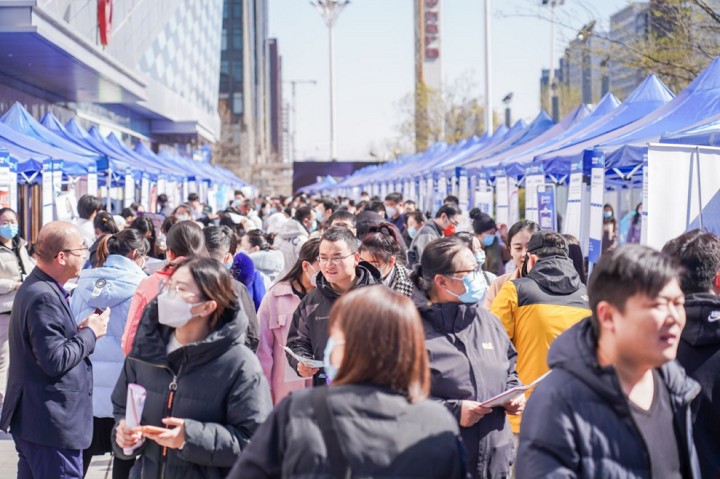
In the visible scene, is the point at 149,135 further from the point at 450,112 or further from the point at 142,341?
the point at 142,341

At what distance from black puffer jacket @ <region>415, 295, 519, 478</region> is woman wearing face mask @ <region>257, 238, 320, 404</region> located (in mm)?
1810

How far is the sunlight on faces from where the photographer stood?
2760 mm

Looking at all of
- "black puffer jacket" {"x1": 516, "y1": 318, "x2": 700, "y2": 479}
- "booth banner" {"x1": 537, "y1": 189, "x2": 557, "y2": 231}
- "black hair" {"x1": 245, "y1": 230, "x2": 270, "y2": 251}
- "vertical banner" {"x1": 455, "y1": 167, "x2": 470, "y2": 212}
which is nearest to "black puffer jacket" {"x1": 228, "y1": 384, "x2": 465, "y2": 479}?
"black puffer jacket" {"x1": 516, "y1": 318, "x2": 700, "y2": 479}

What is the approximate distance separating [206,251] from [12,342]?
1311mm

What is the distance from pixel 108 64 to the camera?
28641mm

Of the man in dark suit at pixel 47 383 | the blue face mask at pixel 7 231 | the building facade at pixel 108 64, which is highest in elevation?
the building facade at pixel 108 64

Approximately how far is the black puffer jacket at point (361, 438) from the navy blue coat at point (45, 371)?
2.54m

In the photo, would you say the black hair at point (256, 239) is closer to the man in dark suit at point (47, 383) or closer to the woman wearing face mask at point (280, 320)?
the woman wearing face mask at point (280, 320)

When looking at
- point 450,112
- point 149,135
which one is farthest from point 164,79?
point 450,112

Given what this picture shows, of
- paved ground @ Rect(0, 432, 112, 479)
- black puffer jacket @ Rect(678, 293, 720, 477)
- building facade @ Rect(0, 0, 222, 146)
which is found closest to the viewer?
black puffer jacket @ Rect(678, 293, 720, 477)

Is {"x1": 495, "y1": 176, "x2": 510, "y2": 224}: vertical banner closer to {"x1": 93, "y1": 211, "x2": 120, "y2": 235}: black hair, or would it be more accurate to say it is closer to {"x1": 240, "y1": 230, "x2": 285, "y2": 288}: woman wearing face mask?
{"x1": 240, "y1": 230, "x2": 285, "y2": 288}: woman wearing face mask

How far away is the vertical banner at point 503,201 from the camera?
1494 centimetres

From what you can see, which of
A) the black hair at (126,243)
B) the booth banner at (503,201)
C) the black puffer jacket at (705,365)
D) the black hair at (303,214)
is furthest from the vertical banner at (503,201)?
the black puffer jacket at (705,365)

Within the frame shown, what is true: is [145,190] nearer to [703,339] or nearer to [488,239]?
[488,239]
